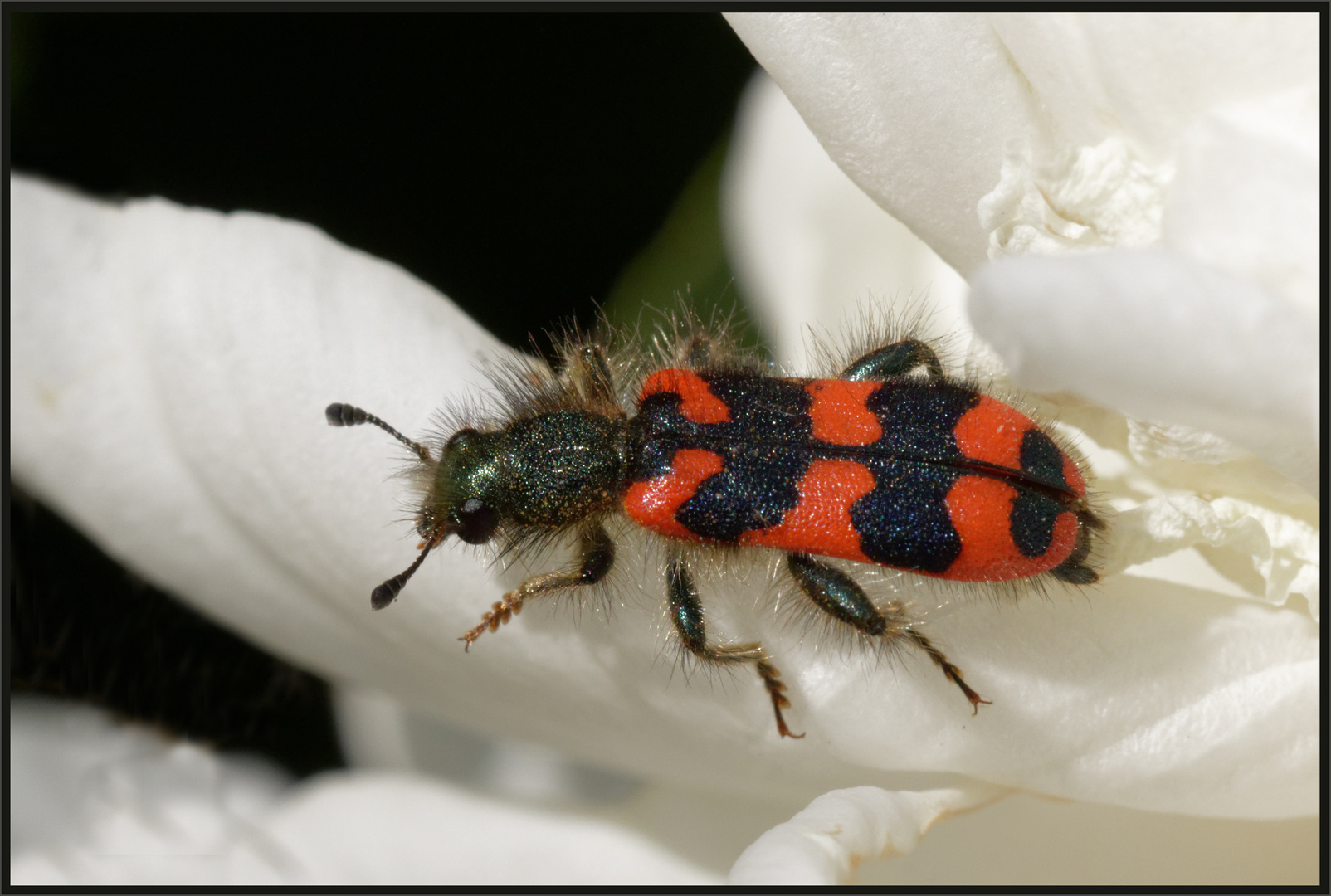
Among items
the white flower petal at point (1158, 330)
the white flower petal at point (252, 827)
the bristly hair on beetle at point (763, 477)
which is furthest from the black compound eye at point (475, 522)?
the white flower petal at point (1158, 330)

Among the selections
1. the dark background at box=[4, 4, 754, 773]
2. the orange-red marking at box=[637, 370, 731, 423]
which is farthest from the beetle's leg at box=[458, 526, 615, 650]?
the dark background at box=[4, 4, 754, 773]

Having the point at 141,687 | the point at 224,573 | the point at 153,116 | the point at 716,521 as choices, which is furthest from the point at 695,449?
the point at 153,116

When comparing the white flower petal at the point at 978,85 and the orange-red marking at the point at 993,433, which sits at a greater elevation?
the white flower petal at the point at 978,85

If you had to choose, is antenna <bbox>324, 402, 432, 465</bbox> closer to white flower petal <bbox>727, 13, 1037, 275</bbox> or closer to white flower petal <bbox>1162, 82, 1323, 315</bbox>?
white flower petal <bbox>727, 13, 1037, 275</bbox>

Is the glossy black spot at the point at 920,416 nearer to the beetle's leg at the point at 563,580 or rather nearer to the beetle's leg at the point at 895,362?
the beetle's leg at the point at 895,362

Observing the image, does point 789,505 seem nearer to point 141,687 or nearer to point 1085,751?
point 1085,751

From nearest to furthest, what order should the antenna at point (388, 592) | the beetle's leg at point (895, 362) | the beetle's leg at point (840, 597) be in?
the antenna at point (388, 592)
the beetle's leg at point (840, 597)
the beetle's leg at point (895, 362)

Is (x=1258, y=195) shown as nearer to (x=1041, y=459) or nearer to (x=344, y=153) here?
(x=1041, y=459)
